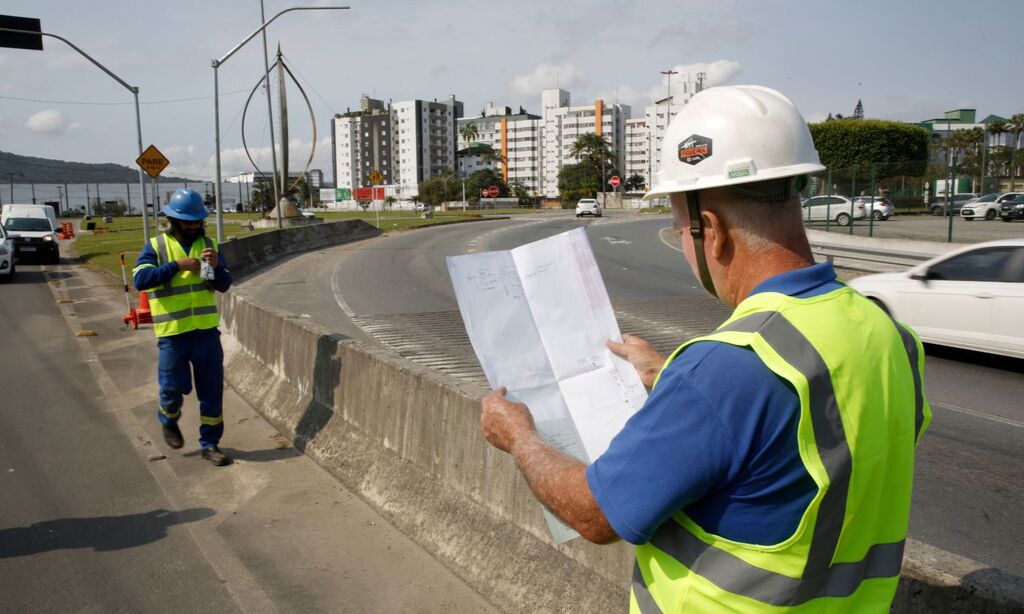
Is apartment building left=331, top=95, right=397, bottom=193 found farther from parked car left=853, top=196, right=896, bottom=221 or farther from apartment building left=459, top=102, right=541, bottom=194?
parked car left=853, top=196, right=896, bottom=221

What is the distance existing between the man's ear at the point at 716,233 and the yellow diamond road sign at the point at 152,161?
984 inches

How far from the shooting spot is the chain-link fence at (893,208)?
24.0 meters

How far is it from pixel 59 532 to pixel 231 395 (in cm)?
332

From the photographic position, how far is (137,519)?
5.02m

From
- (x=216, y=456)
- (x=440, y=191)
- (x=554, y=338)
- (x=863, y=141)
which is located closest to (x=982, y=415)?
(x=216, y=456)

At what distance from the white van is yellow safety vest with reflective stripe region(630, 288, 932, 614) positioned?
2971 cm

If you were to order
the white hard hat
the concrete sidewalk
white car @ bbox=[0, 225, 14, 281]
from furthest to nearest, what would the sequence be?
white car @ bbox=[0, 225, 14, 281]
the concrete sidewalk
the white hard hat

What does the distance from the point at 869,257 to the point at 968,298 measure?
43.2 ft

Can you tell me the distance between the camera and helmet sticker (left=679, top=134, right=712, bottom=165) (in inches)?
63.0

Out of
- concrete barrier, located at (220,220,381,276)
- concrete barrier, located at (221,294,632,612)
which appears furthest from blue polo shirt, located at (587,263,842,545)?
concrete barrier, located at (220,220,381,276)

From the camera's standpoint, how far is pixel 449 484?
4.36m

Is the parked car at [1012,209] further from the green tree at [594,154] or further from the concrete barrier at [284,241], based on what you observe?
the green tree at [594,154]

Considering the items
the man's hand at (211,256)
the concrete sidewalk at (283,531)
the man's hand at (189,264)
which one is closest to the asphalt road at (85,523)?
the concrete sidewalk at (283,531)

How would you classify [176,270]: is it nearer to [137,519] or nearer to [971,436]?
[137,519]
